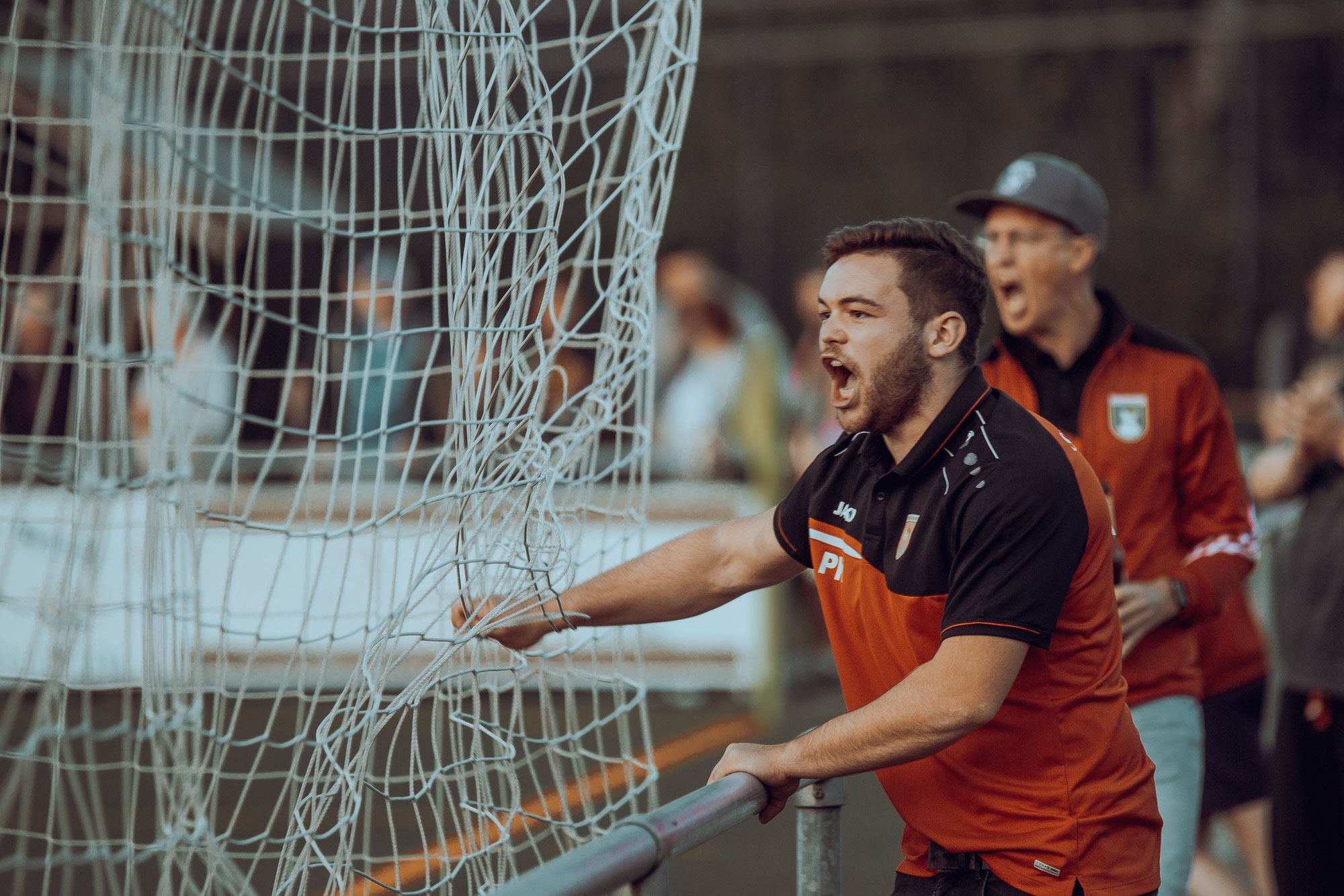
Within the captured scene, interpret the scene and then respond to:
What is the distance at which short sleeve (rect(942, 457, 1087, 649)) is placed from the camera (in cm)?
200

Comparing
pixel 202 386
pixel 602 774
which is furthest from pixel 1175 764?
pixel 202 386

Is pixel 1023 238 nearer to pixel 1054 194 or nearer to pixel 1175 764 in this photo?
pixel 1054 194

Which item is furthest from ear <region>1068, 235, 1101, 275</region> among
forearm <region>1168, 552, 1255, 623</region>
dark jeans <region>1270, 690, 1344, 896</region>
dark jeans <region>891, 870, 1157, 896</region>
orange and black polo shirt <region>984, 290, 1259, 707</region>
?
dark jeans <region>891, 870, 1157, 896</region>

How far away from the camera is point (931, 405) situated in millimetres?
2260

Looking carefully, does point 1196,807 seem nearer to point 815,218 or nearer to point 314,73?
point 815,218

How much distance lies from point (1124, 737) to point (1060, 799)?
0.17 m

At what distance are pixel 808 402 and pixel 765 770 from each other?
6.90m

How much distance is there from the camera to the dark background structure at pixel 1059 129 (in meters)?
12.6

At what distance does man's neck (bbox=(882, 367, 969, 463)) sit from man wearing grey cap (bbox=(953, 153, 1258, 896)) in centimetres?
100

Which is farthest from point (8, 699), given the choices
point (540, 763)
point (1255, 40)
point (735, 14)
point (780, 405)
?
point (1255, 40)

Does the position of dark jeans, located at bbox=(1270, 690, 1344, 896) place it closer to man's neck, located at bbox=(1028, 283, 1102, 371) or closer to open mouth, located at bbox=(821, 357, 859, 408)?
man's neck, located at bbox=(1028, 283, 1102, 371)

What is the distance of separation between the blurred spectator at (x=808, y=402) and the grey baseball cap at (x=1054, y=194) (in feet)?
15.3

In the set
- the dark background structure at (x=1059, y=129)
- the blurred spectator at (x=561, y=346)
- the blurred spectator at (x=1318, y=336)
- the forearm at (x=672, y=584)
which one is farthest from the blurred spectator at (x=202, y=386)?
the dark background structure at (x=1059, y=129)

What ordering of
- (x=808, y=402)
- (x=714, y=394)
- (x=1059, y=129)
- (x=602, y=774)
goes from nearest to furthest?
(x=602, y=774)
(x=714, y=394)
(x=808, y=402)
(x=1059, y=129)
